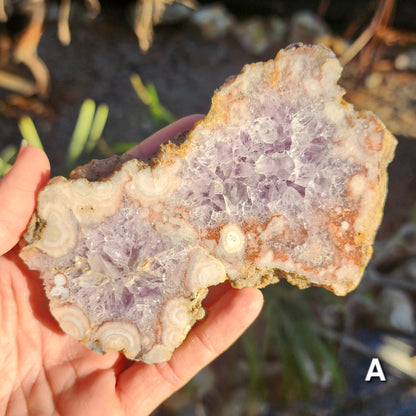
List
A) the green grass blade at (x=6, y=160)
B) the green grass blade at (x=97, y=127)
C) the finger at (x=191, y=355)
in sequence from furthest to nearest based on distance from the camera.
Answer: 1. the green grass blade at (x=97, y=127)
2. the green grass blade at (x=6, y=160)
3. the finger at (x=191, y=355)

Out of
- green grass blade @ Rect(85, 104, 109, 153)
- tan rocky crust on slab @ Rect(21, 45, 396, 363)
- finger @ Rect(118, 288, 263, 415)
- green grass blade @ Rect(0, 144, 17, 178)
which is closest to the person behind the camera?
tan rocky crust on slab @ Rect(21, 45, 396, 363)

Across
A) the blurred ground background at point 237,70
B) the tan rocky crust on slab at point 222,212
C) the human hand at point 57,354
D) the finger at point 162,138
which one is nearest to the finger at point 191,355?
the human hand at point 57,354

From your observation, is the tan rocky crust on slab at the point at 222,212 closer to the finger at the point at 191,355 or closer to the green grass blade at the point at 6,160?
the finger at the point at 191,355

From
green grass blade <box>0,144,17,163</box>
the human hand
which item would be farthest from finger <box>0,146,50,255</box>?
green grass blade <box>0,144,17,163</box>

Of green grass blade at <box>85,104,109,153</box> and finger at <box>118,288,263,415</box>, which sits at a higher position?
green grass blade at <box>85,104,109,153</box>

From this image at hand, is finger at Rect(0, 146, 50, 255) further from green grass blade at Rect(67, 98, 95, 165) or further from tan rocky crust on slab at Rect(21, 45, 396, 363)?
green grass blade at Rect(67, 98, 95, 165)

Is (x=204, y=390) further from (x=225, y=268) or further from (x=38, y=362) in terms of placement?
(x=225, y=268)

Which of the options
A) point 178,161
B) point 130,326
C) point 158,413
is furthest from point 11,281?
point 158,413

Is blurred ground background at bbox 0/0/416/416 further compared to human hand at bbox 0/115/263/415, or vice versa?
blurred ground background at bbox 0/0/416/416
